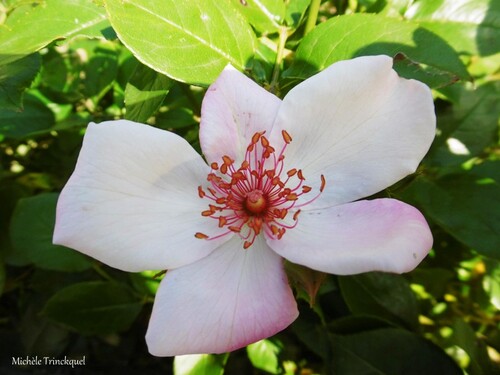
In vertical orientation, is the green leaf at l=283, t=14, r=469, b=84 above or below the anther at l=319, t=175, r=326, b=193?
above

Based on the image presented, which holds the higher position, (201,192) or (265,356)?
(201,192)

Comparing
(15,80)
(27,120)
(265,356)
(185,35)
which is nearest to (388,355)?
(265,356)

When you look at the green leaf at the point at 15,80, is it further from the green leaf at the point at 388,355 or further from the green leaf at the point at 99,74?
the green leaf at the point at 388,355

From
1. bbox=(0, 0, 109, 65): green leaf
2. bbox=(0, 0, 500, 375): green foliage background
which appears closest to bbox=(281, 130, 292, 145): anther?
bbox=(0, 0, 500, 375): green foliage background

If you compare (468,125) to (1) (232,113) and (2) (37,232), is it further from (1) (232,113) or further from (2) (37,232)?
(2) (37,232)

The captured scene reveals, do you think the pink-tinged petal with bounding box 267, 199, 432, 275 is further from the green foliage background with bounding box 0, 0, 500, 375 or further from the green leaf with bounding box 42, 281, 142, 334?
the green leaf with bounding box 42, 281, 142, 334

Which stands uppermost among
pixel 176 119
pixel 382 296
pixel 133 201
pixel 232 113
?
pixel 232 113
